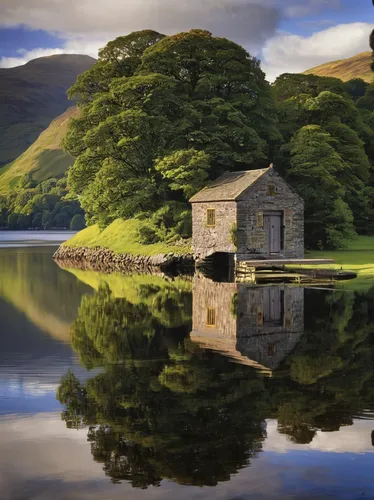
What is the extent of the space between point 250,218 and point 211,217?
2.86m

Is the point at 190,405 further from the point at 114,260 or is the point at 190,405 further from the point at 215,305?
the point at 114,260

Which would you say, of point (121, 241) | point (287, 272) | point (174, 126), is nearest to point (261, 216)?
point (287, 272)

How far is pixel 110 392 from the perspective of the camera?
13242 mm

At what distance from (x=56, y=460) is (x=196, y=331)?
1077cm

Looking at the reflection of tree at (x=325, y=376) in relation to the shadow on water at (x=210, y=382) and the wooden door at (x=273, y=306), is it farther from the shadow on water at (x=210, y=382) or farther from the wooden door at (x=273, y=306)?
the wooden door at (x=273, y=306)

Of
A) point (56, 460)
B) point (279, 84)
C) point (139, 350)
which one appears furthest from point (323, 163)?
point (56, 460)

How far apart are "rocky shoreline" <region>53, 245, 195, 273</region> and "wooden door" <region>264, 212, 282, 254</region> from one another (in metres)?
5.65

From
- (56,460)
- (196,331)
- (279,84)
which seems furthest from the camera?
(279,84)

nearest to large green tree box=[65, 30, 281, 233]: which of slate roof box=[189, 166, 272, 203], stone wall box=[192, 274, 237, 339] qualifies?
slate roof box=[189, 166, 272, 203]

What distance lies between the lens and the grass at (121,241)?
49375mm

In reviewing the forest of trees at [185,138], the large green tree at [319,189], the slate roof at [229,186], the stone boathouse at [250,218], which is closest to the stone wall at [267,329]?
the stone boathouse at [250,218]

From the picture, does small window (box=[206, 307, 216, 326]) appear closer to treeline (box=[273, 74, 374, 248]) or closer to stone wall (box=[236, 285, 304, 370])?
stone wall (box=[236, 285, 304, 370])

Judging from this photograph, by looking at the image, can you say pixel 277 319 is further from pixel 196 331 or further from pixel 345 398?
pixel 345 398

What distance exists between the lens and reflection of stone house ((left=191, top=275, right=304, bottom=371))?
1705 cm
